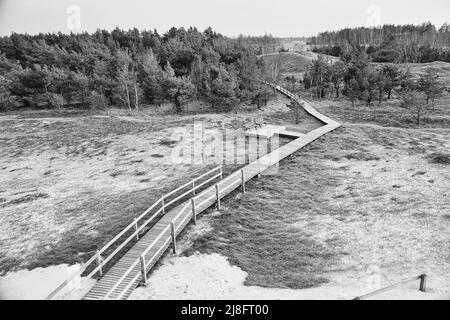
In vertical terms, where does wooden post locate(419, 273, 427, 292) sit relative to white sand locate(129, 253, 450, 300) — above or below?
above

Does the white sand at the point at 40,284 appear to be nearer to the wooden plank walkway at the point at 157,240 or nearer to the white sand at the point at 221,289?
the wooden plank walkway at the point at 157,240

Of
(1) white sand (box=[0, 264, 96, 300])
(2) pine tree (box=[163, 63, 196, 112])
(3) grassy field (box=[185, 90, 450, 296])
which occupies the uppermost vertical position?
(2) pine tree (box=[163, 63, 196, 112])

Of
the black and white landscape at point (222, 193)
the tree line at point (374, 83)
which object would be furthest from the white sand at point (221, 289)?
the tree line at point (374, 83)

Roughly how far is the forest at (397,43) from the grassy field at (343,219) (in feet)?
221

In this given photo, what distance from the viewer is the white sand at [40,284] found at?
11.4 metres

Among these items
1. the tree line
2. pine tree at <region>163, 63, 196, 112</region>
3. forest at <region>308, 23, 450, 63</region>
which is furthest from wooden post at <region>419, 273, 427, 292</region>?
forest at <region>308, 23, 450, 63</region>

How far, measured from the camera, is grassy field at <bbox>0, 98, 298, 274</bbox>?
52.1 feet

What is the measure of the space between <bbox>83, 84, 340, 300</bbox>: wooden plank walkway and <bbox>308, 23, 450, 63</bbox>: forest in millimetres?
69793

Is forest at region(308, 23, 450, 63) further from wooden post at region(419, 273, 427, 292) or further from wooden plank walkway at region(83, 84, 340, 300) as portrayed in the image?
wooden post at region(419, 273, 427, 292)

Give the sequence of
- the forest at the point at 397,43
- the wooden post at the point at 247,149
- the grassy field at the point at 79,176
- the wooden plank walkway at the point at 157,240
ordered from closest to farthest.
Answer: the wooden plank walkway at the point at 157,240, the grassy field at the point at 79,176, the wooden post at the point at 247,149, the forest at the point at 397,43

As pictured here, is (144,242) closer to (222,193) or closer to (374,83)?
(222,193)

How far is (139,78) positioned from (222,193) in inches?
1588
